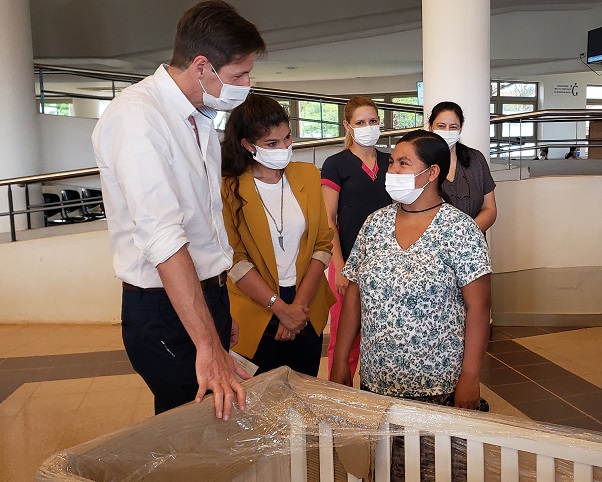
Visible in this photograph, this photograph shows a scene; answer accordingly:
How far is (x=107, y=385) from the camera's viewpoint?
4.12 m

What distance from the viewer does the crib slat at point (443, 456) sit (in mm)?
1500

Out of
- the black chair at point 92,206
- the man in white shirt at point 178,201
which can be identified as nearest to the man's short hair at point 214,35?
the man in white shirt at point 178,201

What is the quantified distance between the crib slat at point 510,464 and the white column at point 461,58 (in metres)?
3.59

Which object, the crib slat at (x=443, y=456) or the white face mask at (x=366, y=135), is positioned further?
the white face mask at (x=366, y=135)

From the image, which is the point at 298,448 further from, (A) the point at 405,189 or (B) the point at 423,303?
(A) the point at 405,189

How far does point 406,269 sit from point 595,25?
37.7ft

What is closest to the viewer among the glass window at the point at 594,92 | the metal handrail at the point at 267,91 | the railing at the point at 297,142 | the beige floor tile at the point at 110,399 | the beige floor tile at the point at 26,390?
the beige floor tile at the point at 110,399

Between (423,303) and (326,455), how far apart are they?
0.58 m

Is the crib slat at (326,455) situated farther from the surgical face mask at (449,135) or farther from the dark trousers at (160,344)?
the surgical face mask at (449,135)

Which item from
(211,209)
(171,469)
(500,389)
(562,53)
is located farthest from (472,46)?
(562,53)

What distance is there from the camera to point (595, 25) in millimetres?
11852

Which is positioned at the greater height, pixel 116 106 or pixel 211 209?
pixel 116 106

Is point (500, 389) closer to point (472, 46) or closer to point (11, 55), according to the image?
point (472, 46)

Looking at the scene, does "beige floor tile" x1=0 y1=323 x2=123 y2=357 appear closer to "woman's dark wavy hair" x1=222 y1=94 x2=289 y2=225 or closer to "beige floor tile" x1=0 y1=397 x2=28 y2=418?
"beige floor tile" x1=0 y1=397 x2=28 y2=418
